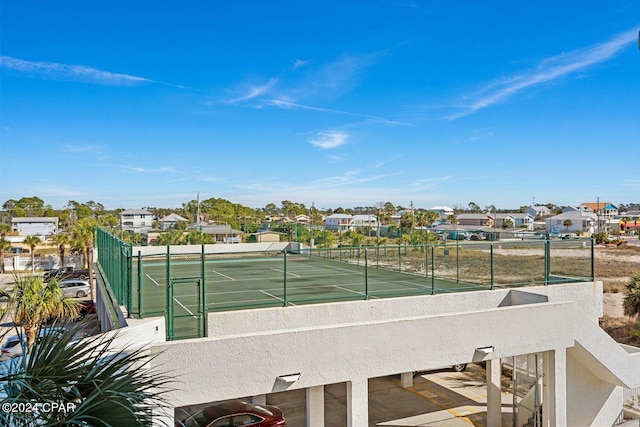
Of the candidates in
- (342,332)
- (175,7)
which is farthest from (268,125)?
(342,332)

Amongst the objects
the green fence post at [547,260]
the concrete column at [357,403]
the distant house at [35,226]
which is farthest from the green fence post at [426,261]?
the distant house at [35,226]

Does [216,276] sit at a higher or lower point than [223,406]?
higher

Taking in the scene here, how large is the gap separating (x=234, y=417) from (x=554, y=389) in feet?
25.6

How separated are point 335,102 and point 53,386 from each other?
42.0 m

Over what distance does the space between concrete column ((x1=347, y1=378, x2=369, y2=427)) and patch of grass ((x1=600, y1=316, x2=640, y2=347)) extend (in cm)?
1935

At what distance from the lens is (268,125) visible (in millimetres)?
57469

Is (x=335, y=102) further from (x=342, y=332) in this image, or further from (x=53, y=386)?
(x=53, y=386)

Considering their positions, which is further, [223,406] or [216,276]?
[216,276]

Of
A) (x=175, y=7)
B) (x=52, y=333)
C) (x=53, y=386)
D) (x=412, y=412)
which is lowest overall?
(x=412, y=412)

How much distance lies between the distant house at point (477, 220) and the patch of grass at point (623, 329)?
78546 millimetres

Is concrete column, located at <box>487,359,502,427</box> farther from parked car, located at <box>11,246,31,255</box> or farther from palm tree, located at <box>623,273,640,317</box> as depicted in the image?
parked car, located at <box>11,246,31,255</box>

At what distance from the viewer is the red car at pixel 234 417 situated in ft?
39.5

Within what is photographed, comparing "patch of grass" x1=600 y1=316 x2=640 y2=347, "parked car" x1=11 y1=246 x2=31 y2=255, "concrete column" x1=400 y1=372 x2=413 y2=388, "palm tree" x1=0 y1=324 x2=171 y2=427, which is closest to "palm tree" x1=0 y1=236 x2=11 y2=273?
"parked car" x1=11 y1=246 x2=31 y2=255

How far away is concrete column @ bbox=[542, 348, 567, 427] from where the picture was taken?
11.9 meters
